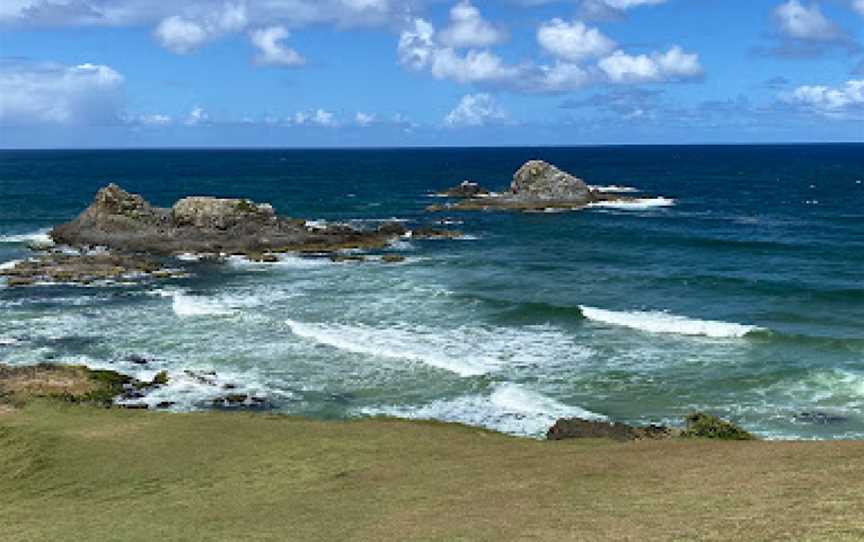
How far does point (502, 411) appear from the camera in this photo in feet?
122

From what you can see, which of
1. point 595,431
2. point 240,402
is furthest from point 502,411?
point 240,402

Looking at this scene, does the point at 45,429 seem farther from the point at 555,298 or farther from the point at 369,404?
the point at 555,298

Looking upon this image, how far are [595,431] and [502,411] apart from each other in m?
6.52

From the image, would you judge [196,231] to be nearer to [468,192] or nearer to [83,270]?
[83,270]

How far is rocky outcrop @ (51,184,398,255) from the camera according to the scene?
85.6 m

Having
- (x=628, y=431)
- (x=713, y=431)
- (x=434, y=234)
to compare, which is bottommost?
(x=628, y=431)

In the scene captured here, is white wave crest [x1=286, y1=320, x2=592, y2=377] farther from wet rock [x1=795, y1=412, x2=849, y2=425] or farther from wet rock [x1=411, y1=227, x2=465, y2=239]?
wet rock [x1=411, y1=227, x2=465, y2=239]

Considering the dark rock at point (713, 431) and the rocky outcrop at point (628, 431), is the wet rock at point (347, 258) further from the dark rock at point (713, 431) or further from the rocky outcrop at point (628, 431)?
the dark rock at point (713, 431)

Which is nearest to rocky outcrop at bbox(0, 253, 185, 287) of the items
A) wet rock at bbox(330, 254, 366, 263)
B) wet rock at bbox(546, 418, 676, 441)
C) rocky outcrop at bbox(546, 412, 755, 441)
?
wet rock at bbox(330, 254, 366, 263)

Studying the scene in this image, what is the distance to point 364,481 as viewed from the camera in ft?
84.0

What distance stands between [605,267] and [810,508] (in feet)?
183

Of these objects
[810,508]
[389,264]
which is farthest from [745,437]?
[389,264]

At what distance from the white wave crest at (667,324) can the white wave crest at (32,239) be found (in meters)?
58.9

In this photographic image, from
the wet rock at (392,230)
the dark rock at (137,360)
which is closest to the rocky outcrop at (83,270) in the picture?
the dark rock at (137,360)
